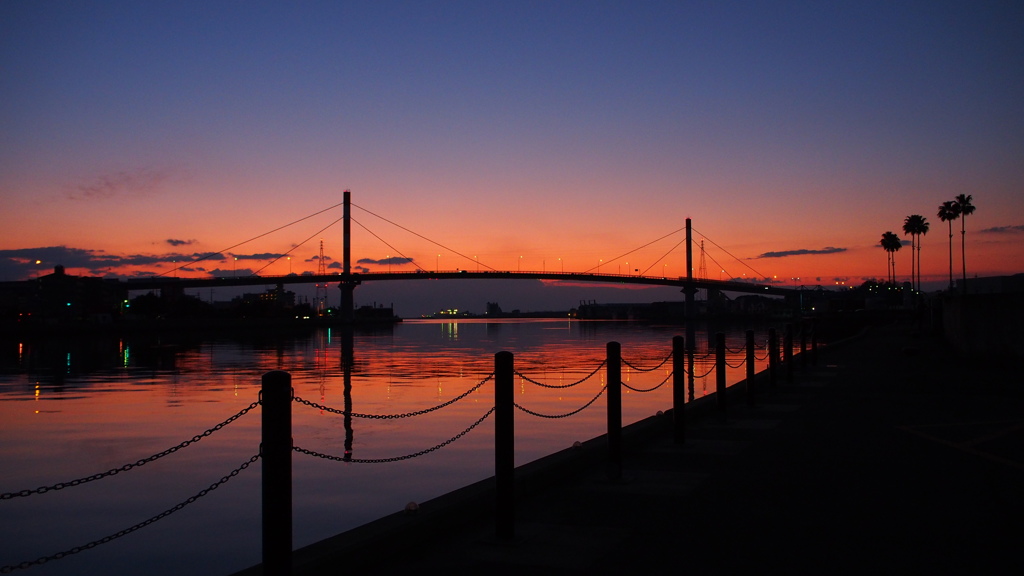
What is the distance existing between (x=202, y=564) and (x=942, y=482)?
6.54 m

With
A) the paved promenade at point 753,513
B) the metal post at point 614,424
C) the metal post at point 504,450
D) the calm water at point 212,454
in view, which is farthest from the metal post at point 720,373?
the metal post at point 504,450

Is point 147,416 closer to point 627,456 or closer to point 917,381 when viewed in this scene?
point 627,456

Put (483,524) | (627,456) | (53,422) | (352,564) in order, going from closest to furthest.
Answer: (352,564)
(483,524)
(627,456)
(53,422)

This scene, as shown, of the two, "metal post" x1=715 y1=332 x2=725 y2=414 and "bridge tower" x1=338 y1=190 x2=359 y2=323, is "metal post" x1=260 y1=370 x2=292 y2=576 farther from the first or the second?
"bridge tower" x1=338 y1=190 x2=359 y2=323

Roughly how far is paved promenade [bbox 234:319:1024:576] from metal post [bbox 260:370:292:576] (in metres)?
0.32

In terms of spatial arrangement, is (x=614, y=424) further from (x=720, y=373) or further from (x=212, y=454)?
(x=212, y=454)

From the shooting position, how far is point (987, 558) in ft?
17.2

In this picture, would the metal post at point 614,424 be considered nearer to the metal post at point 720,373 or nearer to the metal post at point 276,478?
the metal post at point 276,478

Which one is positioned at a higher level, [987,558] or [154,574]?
[987,558]

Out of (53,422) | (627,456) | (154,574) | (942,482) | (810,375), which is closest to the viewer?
(154,574)

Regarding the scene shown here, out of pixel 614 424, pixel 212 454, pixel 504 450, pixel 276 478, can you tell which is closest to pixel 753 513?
pixel 614 424

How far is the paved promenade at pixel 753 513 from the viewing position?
5.27 m

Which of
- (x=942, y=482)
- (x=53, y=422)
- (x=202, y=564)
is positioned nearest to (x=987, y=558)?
(x=942, y=482)

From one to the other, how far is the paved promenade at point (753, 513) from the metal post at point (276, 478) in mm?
315
